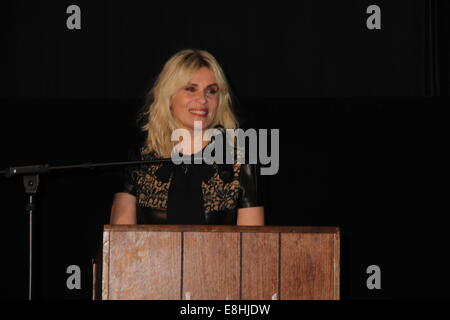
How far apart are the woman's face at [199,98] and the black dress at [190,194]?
17cm

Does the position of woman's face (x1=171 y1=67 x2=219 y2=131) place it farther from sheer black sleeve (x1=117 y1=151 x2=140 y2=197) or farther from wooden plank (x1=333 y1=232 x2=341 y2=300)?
wooden plank (x1=333 y1=232 x2=341 y2=300)

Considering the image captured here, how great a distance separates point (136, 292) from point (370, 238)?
2067 mm

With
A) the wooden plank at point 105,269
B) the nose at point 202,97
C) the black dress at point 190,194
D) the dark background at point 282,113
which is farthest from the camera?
the dark background at point 282,113

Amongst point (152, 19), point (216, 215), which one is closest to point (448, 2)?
point (152, 19)

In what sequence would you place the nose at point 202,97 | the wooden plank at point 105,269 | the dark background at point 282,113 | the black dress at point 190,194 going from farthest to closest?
the dark background at point 282,113 → the nose at point 202,97 → the black dress at point 190,194 → the wooden plank at point 105,269

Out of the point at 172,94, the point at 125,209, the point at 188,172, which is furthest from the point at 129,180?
the point at 172,94

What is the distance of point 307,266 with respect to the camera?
56.4 inches

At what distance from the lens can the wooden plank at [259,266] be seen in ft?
4.63

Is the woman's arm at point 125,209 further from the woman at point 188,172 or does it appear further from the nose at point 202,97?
the nose at point 202,97

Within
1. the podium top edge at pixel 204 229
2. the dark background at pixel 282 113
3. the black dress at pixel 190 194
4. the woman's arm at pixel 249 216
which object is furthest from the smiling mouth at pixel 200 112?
the podium top edge at pixel 204 229

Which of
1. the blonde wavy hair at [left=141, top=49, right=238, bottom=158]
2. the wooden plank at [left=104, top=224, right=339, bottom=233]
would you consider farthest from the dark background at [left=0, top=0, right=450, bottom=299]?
the wooden plank at [left=104, top=224, right=339, bottom=233]

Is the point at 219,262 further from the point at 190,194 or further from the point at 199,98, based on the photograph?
the point at 199,98
